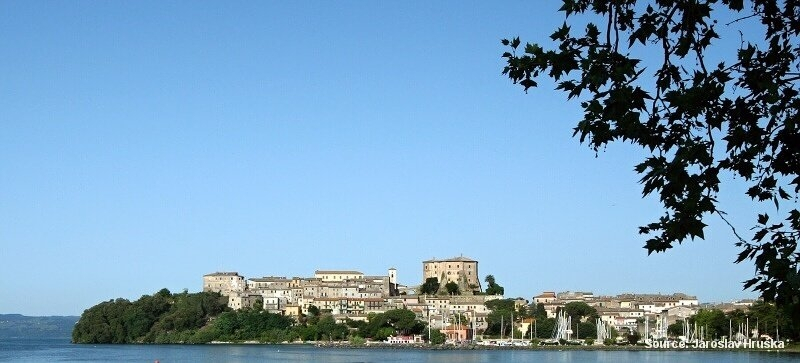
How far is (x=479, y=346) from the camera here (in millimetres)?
67500

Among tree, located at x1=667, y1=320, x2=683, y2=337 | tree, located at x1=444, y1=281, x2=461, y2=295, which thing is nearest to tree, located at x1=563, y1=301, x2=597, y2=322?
tree, located at x1=667, y1=320, x2=683, y2=337

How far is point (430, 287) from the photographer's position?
89.2 m

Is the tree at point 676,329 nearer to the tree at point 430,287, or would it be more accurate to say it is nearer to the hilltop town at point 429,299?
the hilltop town at point 429,299

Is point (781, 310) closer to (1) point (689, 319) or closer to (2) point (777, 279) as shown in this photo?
(2) point (777, 279)

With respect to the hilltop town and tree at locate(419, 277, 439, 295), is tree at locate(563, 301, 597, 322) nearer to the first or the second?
the hilltop town

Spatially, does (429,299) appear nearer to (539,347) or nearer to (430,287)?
(430,287)

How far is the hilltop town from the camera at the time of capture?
7731 cm

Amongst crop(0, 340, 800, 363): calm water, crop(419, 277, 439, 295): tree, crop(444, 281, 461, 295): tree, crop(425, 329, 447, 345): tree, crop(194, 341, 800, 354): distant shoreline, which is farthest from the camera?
crop(419, 277, 439, 295): tree

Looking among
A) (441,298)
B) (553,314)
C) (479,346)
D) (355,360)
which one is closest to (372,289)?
(441,298)

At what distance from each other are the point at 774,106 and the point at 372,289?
3317 inches

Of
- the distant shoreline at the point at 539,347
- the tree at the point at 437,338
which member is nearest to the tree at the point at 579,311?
the distant shoreline at the point at 539,347

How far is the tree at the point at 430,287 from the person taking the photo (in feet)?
292

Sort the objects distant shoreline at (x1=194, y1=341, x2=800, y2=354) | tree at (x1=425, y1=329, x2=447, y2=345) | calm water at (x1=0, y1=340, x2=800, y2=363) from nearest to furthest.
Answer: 1. calm water at (x1=0, y1=340, x2=800, y2=363)
2. distant shoreline at (x1=194, y1=341, x2=800, y2=354)
3. tree at (x1=425, y1=329, x2=447, y2=345)

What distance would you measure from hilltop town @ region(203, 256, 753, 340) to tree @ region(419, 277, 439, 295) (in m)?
0.45
